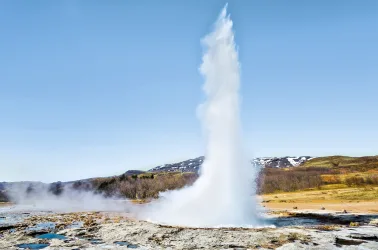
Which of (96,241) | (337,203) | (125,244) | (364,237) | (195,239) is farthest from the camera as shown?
(337,203)

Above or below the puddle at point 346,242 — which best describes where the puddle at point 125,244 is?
above

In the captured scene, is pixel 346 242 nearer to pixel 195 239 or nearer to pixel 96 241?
pixel 195 239

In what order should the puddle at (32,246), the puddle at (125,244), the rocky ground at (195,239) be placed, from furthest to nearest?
the puddle at (32,246) < the puddle at (125,244) < the rocky ground at (195,239)

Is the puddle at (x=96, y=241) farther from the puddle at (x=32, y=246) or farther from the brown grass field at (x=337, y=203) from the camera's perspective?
the brown grass field at (x=337, y=203)

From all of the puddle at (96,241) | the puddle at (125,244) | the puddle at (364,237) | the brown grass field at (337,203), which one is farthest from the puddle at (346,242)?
the brown grass field at (337,203)

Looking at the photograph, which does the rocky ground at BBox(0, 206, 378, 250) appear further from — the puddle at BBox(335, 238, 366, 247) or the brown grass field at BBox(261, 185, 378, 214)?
the brown grass field at BBox(261, 185, 378, 214)

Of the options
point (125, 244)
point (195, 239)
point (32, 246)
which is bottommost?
point (195, 239)

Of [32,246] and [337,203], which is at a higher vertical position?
[32,246]

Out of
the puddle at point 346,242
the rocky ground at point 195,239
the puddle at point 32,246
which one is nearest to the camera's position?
the puddle at point 346,242

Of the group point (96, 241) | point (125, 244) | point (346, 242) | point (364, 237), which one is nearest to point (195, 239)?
point (125, 244)

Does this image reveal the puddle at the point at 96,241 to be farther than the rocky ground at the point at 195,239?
Yes

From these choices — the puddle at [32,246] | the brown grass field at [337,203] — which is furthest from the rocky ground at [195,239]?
the brown grass field at [337,203]

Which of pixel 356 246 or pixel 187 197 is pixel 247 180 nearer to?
pixel 187 197

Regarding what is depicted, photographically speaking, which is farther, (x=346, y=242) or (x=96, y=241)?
(x=96, y=241)
